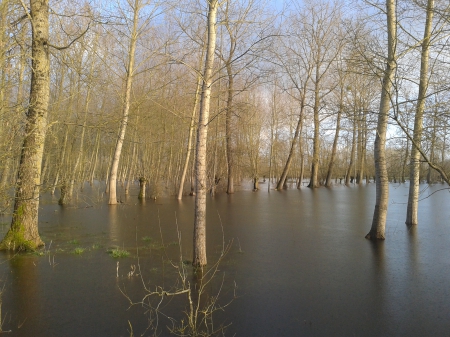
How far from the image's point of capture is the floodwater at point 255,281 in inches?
162

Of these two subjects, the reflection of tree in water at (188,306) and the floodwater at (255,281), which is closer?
the reflection of tree in water at (188,306)

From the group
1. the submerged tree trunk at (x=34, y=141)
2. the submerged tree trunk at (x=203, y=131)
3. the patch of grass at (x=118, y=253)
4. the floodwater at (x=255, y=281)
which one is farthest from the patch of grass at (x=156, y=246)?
the submerged tree trunk at (x=34, y=141)

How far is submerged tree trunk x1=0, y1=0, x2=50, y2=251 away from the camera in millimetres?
6379

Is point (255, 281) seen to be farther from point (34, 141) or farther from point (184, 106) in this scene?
point (184, 106)

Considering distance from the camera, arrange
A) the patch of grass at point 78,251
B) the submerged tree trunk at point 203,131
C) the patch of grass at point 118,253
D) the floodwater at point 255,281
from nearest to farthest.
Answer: the floodwater at point 255,281
the submerged tree trunk at point 203,131
the patch of grass at point 118,253
the patch of grass at point 78,251

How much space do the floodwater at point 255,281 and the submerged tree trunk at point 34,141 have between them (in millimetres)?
537

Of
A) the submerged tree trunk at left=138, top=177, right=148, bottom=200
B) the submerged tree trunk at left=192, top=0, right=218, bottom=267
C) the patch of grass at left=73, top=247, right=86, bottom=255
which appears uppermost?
the submerged tree trunk at left=192, top=0, right=218, bottom=267

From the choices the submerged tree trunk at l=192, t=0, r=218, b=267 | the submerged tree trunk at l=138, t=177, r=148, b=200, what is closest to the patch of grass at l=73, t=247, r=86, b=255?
the submerged tree trunk at l=192, t=0, r=218, b=267

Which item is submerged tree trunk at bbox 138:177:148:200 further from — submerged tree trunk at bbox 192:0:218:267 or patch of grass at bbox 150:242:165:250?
submerged tree trunk at bbox 192:0:218:267

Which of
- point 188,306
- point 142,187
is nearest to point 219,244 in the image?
point 188,306

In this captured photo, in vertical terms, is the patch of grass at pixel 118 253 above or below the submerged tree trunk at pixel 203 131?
below

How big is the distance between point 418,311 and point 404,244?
3954 millimetres

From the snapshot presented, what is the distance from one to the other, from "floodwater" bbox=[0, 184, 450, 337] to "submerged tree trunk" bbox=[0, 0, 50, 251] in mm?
537

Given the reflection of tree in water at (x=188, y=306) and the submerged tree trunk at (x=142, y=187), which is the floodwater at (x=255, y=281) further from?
the submerged tree trunk at (x=142, y=187)
